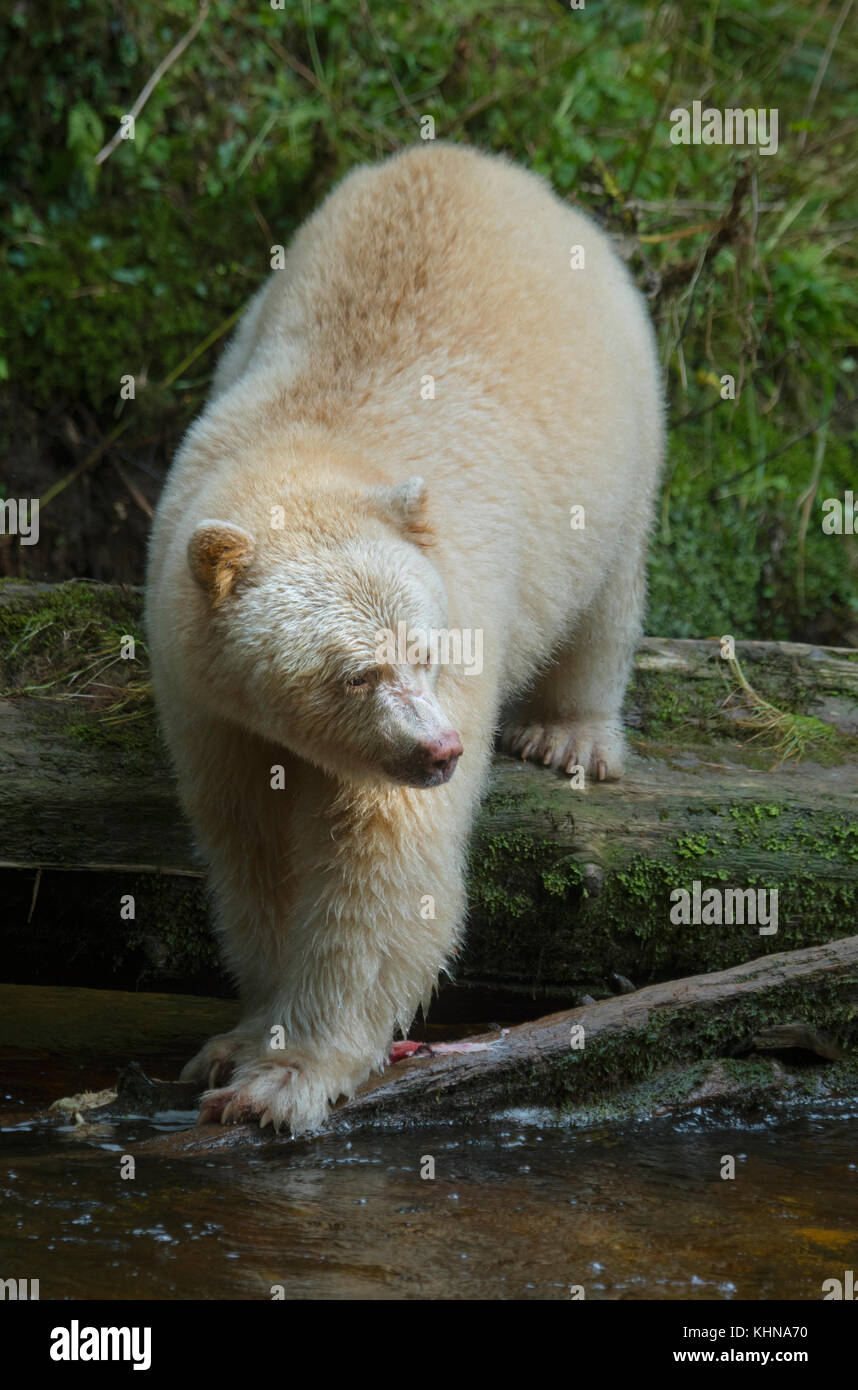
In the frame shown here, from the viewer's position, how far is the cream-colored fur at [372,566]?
461cm

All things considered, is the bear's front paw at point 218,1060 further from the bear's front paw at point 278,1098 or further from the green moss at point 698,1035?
the green moss at point 698,1035

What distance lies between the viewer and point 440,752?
4.36m

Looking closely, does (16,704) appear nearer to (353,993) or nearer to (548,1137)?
(353,993)

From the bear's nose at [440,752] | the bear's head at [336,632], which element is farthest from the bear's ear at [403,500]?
the bear's nose at [440,752]

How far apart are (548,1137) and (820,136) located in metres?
9.29

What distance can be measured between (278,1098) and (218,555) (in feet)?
6.20

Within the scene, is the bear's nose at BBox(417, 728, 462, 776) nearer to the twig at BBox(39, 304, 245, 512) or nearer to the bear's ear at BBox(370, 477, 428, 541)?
the bear's ear at BBox(370, 477, 428, 541)

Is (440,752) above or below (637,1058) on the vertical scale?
above

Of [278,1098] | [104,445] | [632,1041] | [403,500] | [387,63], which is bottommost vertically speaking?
[278,1098]

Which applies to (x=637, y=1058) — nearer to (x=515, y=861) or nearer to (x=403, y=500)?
(x=515, y=861)

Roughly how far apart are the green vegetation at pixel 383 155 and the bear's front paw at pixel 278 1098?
211 inches

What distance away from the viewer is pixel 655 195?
1066 cm

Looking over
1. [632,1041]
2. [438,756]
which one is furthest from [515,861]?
[438,756]

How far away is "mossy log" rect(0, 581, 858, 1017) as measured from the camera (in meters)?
5.84
